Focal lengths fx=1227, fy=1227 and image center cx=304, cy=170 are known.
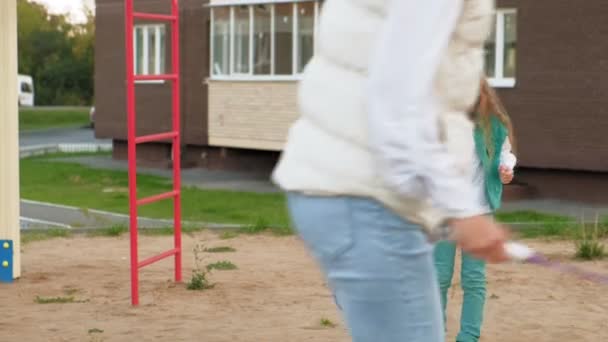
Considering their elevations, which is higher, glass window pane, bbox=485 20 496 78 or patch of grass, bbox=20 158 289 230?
glass window pane, bbox=485 20 496 78

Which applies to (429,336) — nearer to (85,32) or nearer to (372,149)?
(372,149)

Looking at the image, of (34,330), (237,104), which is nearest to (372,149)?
(34,330)

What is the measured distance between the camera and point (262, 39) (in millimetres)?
25141

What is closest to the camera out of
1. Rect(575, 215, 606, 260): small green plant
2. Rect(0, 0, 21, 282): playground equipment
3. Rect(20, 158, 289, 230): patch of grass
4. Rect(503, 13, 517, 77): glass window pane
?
Rect(0, 0, 21, 282): playground equipment

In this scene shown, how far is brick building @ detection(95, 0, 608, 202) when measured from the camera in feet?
61.1

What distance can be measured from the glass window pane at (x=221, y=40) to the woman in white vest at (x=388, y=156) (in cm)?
2360

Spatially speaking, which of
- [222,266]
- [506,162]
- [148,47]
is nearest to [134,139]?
[222,266]

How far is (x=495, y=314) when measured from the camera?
8016mm

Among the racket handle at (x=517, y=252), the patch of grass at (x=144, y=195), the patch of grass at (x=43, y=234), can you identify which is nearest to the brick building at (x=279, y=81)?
the patch of grass at (x=144, y=195)

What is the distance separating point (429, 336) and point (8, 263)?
766cm

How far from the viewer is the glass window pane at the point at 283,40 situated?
958 inches

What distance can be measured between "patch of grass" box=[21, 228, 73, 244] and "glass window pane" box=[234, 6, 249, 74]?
1262 cm

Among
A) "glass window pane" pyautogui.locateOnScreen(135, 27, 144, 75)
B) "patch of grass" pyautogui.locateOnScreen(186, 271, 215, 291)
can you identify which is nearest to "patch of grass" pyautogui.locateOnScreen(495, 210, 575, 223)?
"patch of grass" pyautogui.locateOnScreen(186, 271, 215, 291)

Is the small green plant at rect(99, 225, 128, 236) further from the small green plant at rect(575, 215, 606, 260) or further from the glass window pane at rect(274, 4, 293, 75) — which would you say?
the glass window pane at rect(274, 4, 293, 75)
